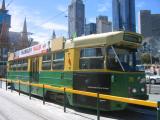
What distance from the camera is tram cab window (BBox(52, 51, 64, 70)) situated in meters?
14.7

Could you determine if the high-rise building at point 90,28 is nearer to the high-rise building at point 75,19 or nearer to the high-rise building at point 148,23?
the high-rise building at point 75,19

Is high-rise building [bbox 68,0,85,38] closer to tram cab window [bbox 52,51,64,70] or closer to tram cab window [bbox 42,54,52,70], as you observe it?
tram cab window [bbox 42,54,52,70]

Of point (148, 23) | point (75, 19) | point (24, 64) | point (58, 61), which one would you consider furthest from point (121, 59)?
point (148, 23)

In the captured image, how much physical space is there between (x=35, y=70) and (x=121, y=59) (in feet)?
25.9

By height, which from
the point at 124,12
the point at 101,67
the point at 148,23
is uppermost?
the point at 148,23

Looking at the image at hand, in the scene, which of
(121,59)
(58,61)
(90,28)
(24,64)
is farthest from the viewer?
(90,28)

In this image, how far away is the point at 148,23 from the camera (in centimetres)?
14075

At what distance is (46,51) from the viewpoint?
17.0 m

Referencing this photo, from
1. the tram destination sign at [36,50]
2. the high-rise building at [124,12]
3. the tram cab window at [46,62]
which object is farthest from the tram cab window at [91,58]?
the high-rise building at [124,12]

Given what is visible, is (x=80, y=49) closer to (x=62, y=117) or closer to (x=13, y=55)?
(x=62, y=117)

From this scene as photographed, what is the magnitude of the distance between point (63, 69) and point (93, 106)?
9.61 ft

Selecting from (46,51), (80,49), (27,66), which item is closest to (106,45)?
(80,49)

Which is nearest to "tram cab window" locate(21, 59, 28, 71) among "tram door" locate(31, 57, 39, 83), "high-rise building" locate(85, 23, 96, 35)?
"tram door" locate(31, 57, 39, 83)

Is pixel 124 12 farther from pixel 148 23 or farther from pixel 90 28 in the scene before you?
pixel 148 23
